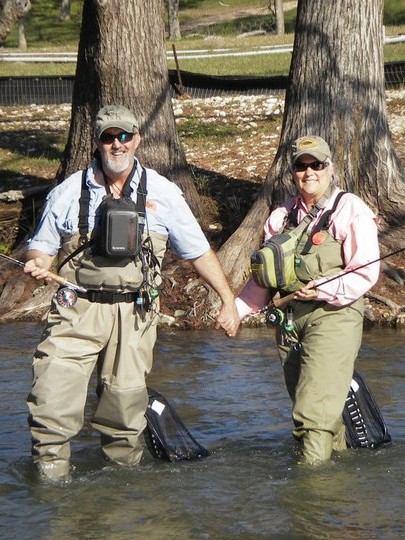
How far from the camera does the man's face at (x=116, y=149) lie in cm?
587

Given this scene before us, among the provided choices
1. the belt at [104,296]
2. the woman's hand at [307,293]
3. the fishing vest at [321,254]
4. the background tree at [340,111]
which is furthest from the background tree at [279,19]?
the belt at [104,296]

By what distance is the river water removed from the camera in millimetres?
5672

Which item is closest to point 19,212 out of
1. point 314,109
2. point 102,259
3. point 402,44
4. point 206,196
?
point 206,196

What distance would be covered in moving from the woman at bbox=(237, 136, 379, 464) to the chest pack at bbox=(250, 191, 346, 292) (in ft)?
0.04

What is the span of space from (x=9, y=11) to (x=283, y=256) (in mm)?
4146

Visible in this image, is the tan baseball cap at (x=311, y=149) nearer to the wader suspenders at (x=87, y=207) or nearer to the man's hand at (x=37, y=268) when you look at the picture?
the wader suspenders at (x=87, y=207)

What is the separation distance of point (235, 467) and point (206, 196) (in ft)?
19.3

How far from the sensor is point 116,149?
588cm

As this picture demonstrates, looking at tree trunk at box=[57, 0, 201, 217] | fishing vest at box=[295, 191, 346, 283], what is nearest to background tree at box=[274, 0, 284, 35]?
tree trunk at box=[57, 0, 201, 217]

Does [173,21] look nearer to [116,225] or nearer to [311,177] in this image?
[311,177]

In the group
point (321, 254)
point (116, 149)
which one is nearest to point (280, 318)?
point (321, 254)

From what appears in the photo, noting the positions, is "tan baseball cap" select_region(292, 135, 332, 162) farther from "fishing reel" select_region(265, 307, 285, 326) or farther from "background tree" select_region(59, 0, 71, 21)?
"background tree" select_region(59, 0, 71, 21)

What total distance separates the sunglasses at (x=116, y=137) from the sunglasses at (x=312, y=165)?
837 mm

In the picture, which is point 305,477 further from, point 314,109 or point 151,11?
point 151,11
